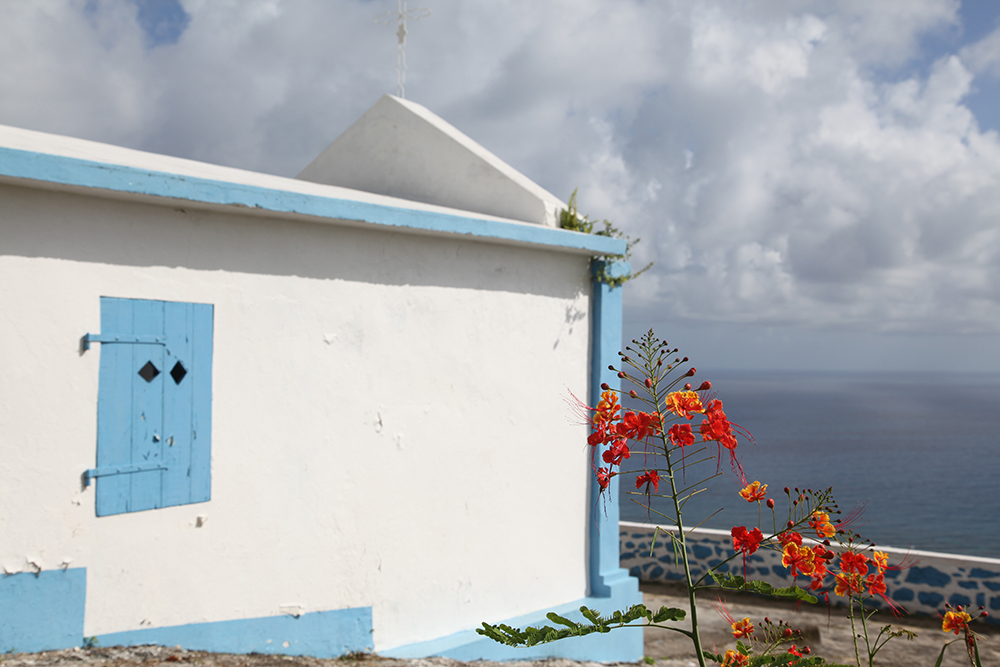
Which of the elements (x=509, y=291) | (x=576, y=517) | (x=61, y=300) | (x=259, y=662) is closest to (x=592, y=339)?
(x=509, y=291)

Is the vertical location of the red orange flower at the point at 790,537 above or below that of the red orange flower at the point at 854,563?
above

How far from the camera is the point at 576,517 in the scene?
21.3 feet

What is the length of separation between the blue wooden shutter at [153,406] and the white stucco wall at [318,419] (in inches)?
3.0

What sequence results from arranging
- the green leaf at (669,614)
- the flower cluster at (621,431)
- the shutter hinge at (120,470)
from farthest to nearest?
the shutter hinge at (120,470) < the flower cluster at (621,431) < the green leaf at (669,614)

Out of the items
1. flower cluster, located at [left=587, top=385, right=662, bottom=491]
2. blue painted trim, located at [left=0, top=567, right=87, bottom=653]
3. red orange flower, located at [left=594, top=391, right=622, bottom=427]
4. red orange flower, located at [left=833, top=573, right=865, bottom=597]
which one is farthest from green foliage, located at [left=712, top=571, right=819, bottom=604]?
blue painted trim, located at [left=0, top=567, right=87, bottom=653]

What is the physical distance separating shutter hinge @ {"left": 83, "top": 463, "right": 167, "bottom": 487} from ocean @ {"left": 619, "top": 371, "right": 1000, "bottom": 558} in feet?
9.56

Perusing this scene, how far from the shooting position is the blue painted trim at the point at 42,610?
149 inches

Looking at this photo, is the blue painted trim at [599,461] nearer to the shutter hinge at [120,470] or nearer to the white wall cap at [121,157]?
the white wall cap at [121,157]

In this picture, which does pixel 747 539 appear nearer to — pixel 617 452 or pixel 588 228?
pixel 617 452

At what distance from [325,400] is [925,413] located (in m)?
123

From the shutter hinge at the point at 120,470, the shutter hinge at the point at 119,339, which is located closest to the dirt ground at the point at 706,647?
the shutter hinge at the point at 120,470

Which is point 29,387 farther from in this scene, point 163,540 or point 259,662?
point 259,662

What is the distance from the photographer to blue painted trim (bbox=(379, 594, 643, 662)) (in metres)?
5.38

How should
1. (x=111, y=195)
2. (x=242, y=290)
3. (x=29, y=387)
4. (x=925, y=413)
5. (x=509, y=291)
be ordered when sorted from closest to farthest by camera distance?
(x=29, y=387) < (x=111, y=195) < (x=242, y=290) < (x=509, y=291) < (x=925, y=413)
